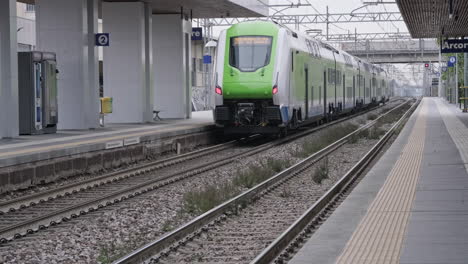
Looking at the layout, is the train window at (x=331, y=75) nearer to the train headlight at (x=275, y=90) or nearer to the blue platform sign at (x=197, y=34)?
the blue platform sign at (x=197, y=34)

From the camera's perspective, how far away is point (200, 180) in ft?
53.3

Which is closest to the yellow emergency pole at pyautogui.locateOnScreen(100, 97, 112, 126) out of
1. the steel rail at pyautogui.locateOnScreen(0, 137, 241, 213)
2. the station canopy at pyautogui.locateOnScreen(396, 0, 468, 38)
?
the steel rail at pyautogui.locateOnScreen(0, 137, 241, 213)

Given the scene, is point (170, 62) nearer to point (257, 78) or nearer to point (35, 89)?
point (257, 78)

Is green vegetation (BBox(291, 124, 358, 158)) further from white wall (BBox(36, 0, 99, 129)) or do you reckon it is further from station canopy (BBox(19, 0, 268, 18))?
white wall (BBox(36, 0, 99, 129))

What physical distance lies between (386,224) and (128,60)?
69.7 ft

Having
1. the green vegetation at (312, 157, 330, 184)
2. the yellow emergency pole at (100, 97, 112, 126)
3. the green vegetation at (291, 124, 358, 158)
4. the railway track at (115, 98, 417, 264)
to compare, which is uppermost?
the yellow emergency pole at (100, 97, 112, 126)

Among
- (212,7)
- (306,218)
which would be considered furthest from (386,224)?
(212,7)

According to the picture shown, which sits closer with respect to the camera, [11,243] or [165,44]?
[11,243]

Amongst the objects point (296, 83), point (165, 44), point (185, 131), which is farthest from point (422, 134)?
point (165, 44)

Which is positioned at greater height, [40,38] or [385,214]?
[40,38]

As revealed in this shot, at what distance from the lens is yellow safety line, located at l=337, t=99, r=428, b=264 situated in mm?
7605

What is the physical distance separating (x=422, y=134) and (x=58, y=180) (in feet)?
51.6

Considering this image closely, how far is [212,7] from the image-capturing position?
3378 centimetres

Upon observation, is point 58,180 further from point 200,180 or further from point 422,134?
point 422,134
